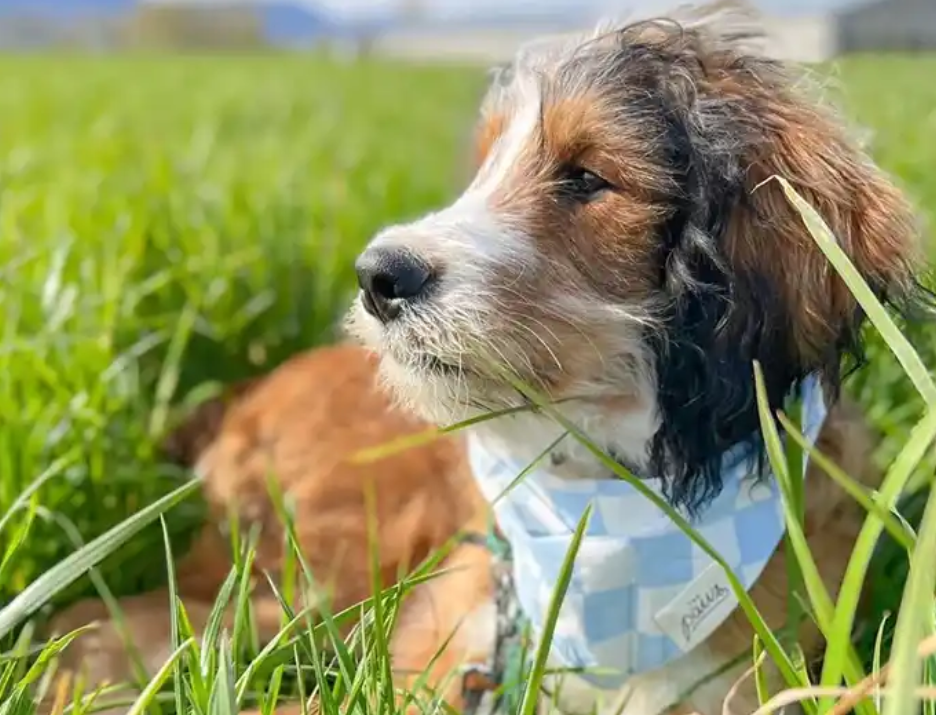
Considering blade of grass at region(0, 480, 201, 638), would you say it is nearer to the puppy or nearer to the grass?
the grass

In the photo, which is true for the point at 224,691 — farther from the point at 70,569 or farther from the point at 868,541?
the point at 868,541

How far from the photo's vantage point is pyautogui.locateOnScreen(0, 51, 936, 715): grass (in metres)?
1.85

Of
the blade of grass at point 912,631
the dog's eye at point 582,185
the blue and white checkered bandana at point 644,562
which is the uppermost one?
the dog's eye at point 582,185

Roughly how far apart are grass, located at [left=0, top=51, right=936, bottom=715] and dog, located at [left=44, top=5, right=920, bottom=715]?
31 centimetres

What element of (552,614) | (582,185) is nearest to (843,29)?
(582,185)

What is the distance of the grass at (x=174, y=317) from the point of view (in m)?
1.85

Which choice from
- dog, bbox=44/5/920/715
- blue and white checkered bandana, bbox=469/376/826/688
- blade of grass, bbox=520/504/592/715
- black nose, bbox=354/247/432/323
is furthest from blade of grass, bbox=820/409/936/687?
black nose, bbox=354/247/432/323

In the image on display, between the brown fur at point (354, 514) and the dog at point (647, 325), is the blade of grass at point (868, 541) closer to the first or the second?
the dog at point (647, 325)

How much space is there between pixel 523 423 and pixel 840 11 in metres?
1.80

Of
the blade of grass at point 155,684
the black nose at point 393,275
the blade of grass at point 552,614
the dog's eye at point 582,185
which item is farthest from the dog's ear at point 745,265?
the blade of grass at point 155,684

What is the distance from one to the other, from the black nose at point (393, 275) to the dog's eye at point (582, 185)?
354 mm

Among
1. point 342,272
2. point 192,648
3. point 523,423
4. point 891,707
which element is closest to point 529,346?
point 523,423

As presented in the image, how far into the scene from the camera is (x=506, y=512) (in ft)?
7.67

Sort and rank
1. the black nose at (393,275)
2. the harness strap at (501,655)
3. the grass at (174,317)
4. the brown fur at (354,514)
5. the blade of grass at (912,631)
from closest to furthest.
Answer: the blade of grass at (912,631), the grass at (174,317), the black nose at (393,275), the harness strap at (501,655), the brown fur at (354,514)
